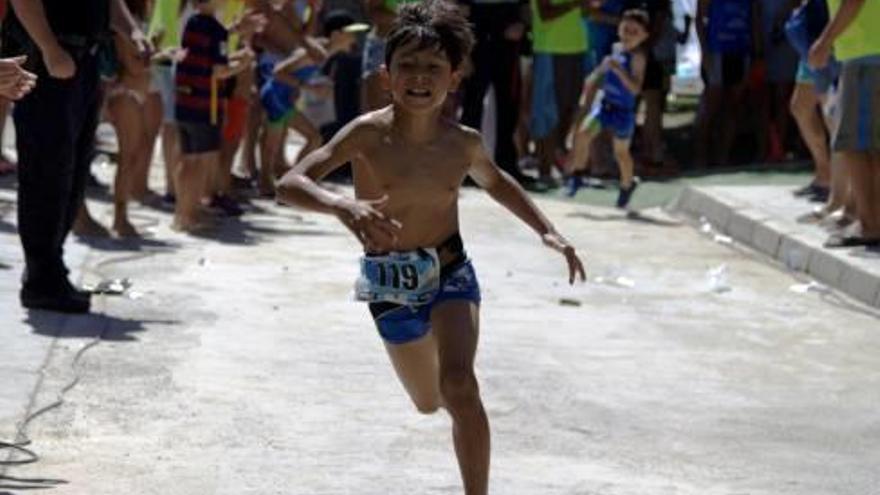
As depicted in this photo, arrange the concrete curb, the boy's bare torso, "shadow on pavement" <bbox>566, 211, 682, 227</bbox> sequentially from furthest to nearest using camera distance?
"shadow on pavement" <bbox>566, 211, 682, 227</bbox> < the concrete curb < the boy's bare torso

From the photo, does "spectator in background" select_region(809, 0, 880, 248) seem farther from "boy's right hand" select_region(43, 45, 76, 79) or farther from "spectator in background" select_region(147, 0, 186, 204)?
"boy's right hand" select_region(43, 45, 76, 79)

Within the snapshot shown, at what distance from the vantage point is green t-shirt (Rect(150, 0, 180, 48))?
1480 centimetres

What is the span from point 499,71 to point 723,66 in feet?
7.06

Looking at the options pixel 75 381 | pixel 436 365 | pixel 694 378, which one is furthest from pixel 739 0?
pixel 436 365

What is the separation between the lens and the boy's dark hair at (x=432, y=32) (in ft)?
23.1

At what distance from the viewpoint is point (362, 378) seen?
9.56m

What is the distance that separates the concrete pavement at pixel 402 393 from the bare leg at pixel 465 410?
76 centimetres

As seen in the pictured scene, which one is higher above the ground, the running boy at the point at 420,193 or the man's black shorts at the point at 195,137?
the running boy at the point at 420,193

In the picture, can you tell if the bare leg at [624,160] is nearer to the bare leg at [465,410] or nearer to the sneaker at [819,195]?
the sneaker at [819,195]

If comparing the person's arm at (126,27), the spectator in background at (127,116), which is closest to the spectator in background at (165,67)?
the spectator in background at (127,116)

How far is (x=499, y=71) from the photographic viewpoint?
1839cm

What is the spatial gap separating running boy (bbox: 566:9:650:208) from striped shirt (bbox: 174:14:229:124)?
3578 millimetres

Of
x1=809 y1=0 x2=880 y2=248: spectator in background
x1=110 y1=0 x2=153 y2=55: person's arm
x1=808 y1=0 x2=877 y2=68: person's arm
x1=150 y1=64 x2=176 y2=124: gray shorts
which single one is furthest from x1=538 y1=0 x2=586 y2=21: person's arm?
x1=110 y1=0 x2=153 y2=55: person's arm

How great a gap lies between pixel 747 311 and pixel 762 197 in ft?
14.3
